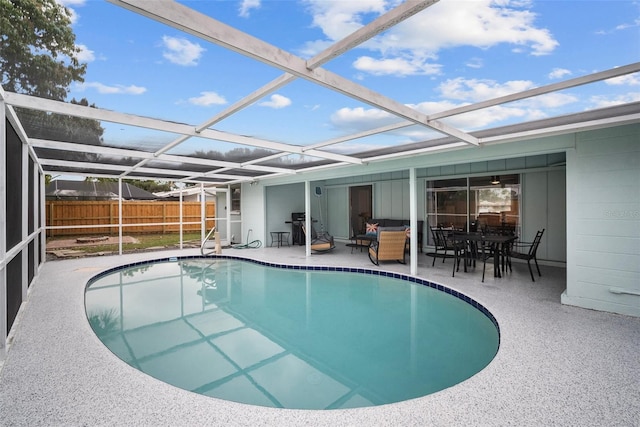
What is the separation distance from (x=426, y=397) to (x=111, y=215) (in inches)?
633

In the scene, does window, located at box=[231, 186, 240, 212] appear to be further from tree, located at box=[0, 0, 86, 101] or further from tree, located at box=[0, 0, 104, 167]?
tree, located at box=[0, 0, 86, 101]

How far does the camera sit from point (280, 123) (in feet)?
13.8

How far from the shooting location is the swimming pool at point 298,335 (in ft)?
9.43

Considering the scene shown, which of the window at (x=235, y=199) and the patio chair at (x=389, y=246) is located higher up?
the window at (x=235, y=199)

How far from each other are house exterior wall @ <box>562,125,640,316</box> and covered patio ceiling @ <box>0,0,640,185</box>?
46 cm

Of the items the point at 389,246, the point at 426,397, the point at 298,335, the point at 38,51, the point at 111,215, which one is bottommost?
the point at 298,335

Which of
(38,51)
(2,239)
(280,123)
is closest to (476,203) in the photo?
(280,123)

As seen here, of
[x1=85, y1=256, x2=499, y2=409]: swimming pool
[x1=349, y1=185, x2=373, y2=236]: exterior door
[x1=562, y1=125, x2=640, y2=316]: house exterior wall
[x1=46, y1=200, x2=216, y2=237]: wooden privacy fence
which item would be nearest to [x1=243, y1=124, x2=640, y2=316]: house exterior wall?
[x1=562, y1=125, x2=640, y2=316]: house exterior wall

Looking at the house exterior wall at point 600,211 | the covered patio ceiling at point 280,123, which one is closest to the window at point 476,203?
the house exterior wall at point 600,211

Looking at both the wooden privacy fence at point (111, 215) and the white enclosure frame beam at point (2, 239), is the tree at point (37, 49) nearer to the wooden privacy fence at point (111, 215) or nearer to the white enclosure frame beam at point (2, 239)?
the white enclosure frame beam at point (2, 239)

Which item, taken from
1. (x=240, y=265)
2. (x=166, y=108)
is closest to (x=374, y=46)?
(x=166, y=108)

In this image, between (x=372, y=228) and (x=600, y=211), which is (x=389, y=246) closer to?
(x=372, y=228)

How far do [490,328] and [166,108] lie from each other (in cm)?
484

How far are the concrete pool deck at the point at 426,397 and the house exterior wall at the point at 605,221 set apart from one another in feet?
0.96
